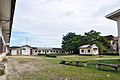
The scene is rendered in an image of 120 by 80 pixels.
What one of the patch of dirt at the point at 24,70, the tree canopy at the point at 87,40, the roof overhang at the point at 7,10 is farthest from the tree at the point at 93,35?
the roof overhang at the point at 7,10

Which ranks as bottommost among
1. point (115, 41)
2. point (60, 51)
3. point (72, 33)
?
point (60, 51)

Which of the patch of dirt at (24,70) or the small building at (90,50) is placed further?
the small building at (90,50)

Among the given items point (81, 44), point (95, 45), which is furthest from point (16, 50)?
point (95, 45)

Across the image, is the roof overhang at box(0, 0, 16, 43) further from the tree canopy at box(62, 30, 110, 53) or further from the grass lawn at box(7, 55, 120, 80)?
the tree canopy at box(62, 30, 110, 53)

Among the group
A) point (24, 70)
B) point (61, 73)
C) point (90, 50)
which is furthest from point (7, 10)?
point (90, 50)

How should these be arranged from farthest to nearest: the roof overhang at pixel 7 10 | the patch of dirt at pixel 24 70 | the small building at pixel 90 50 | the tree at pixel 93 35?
the tree at pixel 93 35 < the small building at pixel 90 50 < the patch of dirt at pixel 24 70 < the roof overhang at pixel 7 10

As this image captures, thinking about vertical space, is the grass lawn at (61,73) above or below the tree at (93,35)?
below

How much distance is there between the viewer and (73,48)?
43188 millimetres

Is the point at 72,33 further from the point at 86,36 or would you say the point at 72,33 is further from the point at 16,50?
the point at 16,50

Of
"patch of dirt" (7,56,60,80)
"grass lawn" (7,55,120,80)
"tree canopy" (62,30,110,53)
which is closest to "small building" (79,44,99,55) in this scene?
"tree canopy" (62,30,110,53)

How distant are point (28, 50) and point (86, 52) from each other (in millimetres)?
20911

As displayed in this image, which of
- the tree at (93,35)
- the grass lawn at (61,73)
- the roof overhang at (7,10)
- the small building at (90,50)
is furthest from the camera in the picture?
the tree at (93,35)

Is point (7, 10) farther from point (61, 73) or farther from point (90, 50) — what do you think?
point (90, 50)

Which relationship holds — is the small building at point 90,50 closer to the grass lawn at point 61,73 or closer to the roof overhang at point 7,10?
the grass lawn at point 61,73
